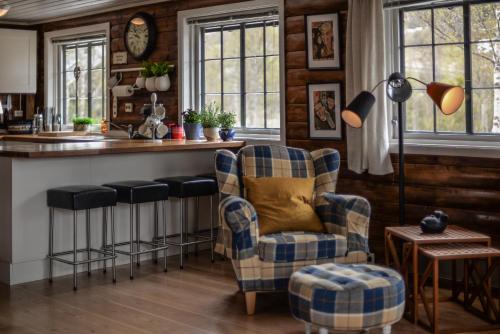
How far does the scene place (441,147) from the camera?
493 cm

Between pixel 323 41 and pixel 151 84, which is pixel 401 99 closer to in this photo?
pixel 323 41

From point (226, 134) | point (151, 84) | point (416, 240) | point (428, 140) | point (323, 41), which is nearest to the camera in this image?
point (416, 240)

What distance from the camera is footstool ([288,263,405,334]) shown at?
3225 millimetres

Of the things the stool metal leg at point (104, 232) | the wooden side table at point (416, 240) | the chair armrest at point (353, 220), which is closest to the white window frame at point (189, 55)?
the stool metal leg at point (104, 232)

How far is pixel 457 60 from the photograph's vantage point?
493 cm

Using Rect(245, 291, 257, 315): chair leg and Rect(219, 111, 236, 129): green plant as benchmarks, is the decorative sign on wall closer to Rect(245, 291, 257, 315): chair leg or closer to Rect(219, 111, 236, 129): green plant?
Rect(219, 111, 236, 129): green plant

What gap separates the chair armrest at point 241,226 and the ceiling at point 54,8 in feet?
12.6

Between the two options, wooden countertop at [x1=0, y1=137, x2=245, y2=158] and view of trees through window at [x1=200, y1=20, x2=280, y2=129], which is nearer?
wooden countertop at [x1=0, y1=137, x2=245, y2=158]

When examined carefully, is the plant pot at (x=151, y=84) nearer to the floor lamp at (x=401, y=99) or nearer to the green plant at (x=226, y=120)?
the green plant at (x=226, y=120)

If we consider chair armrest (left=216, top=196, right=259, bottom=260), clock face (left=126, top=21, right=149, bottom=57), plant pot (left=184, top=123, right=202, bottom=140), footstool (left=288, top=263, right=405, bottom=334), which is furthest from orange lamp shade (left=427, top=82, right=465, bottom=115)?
clock face (left=126, top=21, right=149, bottom=57)

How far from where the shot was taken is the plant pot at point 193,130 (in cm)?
638

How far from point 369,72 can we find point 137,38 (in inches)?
123

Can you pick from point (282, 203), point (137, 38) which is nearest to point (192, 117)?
point (137, 38)

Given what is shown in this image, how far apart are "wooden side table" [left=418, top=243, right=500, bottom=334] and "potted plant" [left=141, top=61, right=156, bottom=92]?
3.95 meters
